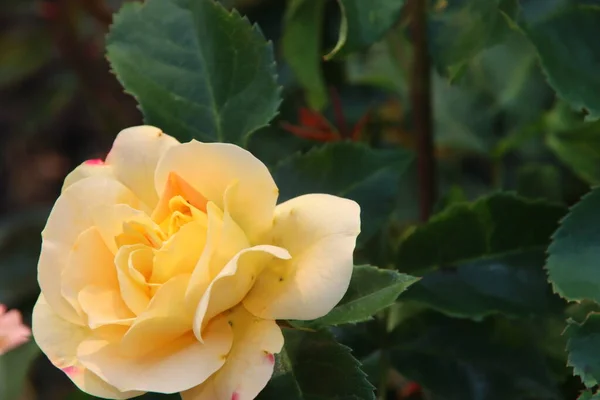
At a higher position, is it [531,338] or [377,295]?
[377,295]

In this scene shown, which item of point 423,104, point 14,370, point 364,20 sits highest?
point 364,20

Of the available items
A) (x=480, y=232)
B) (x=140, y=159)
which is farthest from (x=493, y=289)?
(x=140, y=159)

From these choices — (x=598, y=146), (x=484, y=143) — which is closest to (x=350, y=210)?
(x=598, y=146)

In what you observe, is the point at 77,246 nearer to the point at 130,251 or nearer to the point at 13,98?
the point at 130,251

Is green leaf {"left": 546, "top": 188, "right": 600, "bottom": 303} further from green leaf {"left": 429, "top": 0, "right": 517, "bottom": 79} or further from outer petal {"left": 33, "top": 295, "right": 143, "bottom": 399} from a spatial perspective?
outer petal {"left": 33, "top": 295, "right": 143, "bottom": 399}

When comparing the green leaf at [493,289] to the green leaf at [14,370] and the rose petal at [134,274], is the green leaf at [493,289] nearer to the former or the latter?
the rose petal at [134,274]

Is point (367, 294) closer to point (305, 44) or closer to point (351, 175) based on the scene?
point (351, 175)
